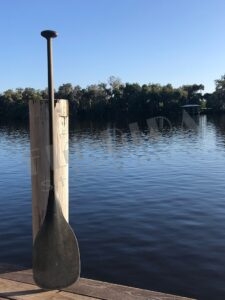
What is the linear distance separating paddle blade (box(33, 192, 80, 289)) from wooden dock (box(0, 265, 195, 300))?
0.36 feet

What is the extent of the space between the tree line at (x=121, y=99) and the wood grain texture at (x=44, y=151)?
106 meters

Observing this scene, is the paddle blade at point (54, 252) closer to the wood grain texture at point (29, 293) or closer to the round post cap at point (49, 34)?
the wood grain texture at point (29, 293)

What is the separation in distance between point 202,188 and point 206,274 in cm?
767

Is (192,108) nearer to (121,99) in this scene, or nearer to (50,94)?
(121,99)

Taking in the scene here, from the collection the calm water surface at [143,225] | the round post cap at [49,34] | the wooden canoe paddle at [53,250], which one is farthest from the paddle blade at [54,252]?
the calm water surface at [143,225]

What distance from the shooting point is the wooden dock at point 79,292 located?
4.28 metres

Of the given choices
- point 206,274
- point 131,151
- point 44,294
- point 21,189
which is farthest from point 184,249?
point 131,151

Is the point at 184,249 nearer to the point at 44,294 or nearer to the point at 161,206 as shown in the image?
the point at 161,206

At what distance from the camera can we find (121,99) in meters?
121

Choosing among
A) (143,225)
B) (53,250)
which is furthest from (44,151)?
(143,225)

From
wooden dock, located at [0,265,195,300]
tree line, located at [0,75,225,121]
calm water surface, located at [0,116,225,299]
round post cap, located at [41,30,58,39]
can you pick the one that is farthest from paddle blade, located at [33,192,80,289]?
tree line, located at [0,75,225,121]

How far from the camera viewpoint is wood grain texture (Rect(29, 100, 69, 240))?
470 cm

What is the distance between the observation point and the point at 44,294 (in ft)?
14.2

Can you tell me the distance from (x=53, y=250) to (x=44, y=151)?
1125 millimetres
